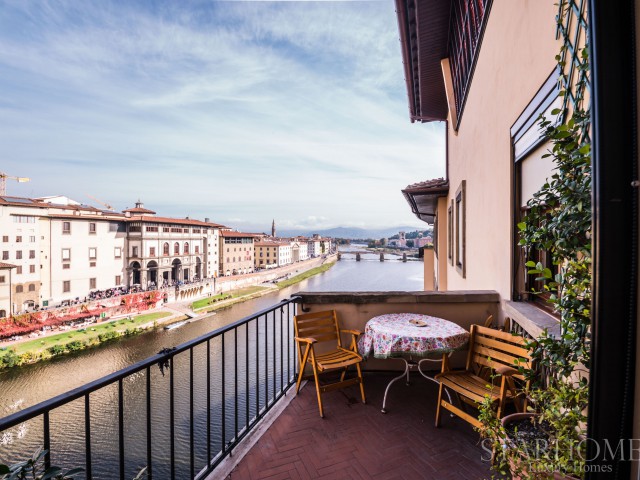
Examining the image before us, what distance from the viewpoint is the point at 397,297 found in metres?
3.37

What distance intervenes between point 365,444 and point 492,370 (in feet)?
3.69

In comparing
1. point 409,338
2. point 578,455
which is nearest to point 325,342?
point 409,338

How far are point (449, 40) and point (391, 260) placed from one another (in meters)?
72.7

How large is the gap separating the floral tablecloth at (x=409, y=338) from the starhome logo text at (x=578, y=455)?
117 cm

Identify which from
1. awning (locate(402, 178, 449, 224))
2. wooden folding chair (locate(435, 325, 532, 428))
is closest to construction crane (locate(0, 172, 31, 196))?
awning (locate(402, 178, 449, 224))

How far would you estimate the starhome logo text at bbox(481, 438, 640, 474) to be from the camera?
872mm

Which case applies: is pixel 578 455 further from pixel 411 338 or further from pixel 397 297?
pixel 397 297

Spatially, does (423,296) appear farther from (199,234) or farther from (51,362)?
(199,234)

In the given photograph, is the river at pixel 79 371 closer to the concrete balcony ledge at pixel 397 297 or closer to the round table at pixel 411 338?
the concrete balcony ledge at pixel 397 297

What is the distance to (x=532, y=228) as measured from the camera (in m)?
1.42

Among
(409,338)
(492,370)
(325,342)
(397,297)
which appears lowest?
(325,342)

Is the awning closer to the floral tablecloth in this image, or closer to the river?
the floral tablecloth

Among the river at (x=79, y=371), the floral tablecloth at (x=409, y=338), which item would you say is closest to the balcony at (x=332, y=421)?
the floral tablecloth at (x=409, y=338)

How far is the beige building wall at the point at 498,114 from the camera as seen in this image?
2.17m
